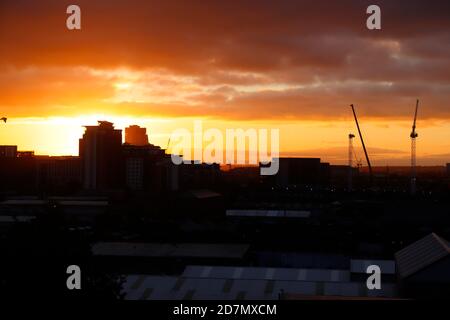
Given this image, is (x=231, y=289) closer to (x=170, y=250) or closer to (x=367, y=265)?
(x=367, y=265)

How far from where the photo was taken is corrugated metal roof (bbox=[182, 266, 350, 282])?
10422 mm

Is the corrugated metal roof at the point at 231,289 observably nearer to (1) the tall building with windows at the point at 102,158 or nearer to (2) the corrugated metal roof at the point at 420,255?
(2) the corrugated metal roof at the point at 420,255

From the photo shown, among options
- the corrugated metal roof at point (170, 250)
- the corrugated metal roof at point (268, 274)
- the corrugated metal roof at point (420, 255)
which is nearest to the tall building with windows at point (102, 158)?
the corrugated metal roof at point (170, 250)

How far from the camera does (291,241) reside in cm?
1886

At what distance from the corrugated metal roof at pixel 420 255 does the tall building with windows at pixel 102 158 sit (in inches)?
1731

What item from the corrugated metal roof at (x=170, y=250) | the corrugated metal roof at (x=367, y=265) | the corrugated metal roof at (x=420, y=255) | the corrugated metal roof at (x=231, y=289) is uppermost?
the corrugated metal roof at (x=420, y=255)

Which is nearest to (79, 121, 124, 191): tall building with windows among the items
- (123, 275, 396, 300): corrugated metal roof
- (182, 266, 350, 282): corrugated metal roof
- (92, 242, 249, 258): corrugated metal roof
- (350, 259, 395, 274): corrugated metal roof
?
(92, 242, 249, 258): corrugated metal roof

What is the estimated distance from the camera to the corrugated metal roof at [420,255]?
8602 millimetres

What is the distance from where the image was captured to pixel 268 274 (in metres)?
10.7

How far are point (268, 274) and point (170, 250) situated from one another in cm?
486

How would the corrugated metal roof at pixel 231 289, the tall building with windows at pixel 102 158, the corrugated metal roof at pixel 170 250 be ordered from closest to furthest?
the corrugated metal roof at pixel 231 289 < the corrugated metal roof at pixel 170 250 < the tall building with windows at pixel 102 158

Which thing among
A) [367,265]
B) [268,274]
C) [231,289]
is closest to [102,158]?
[367,265]

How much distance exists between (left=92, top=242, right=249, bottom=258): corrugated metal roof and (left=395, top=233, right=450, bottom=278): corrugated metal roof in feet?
15.8
